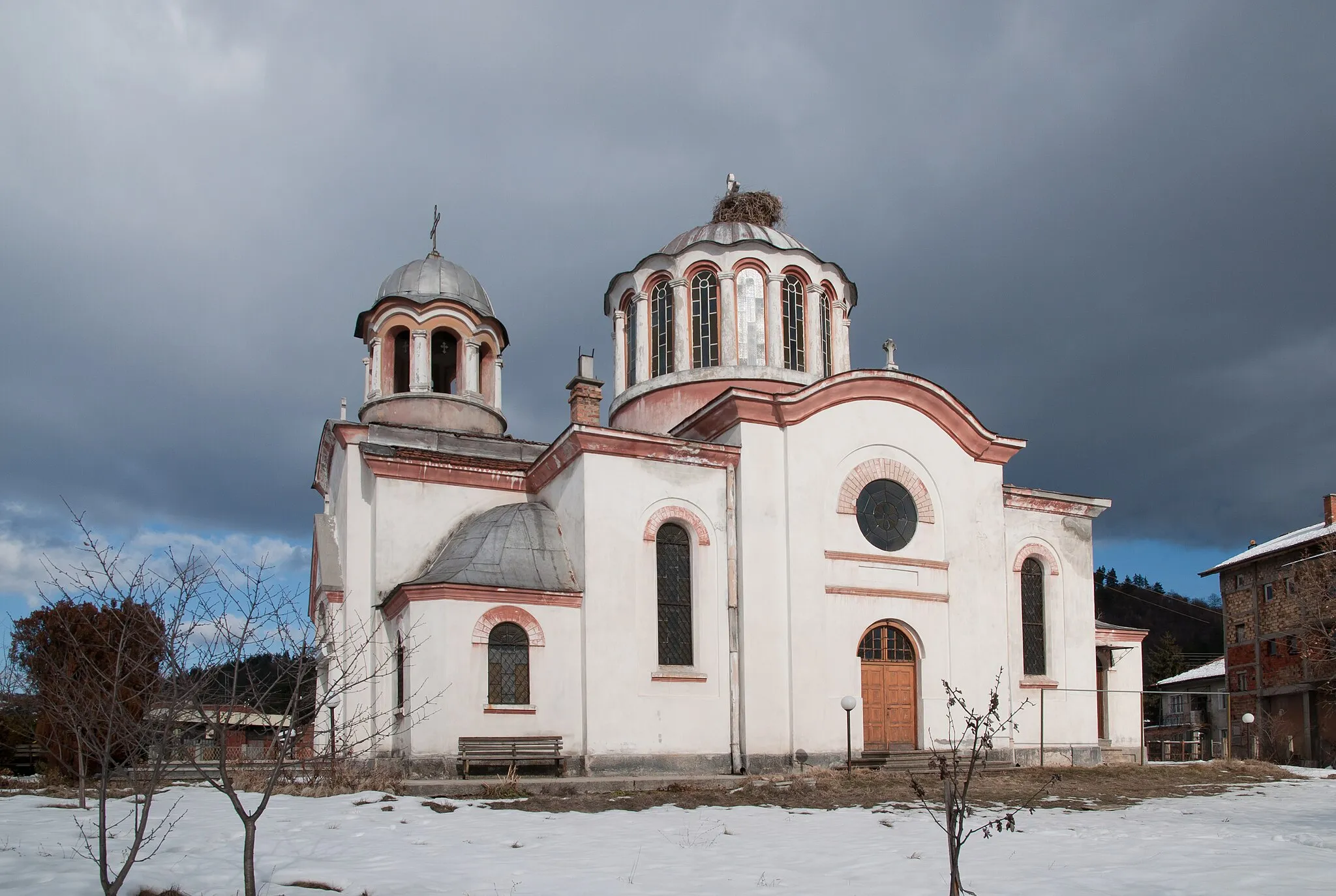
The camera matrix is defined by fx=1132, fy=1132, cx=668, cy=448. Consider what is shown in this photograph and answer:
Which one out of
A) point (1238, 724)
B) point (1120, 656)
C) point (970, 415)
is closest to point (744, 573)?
point (970, 415)

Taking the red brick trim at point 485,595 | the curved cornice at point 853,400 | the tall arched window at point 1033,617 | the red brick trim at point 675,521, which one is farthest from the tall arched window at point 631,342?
the tall arched window at point 1033,617

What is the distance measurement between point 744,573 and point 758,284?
6659 millimetres

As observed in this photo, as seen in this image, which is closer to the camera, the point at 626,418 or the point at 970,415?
the point at 970,415

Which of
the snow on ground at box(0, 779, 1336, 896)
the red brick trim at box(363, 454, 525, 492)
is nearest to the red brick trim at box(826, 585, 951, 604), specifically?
the red brick trim at box(363, 454, 525, 492)

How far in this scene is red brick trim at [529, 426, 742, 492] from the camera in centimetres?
1777

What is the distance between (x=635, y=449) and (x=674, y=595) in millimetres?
2434

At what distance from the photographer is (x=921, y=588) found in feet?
64.3

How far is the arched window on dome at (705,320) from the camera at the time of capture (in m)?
22.0

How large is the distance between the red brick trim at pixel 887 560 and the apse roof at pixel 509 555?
444 centimetres

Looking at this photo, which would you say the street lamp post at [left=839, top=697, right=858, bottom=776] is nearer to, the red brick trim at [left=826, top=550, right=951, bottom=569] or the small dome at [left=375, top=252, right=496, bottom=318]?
the red brick trim at [left=826, top=550, right=951, bottom=569]

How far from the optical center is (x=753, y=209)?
81.8 feet

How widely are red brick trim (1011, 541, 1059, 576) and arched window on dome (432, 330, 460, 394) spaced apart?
11874 millimetres

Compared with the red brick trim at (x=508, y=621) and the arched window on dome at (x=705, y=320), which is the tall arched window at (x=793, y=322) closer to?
the arched window on dome at (x=705, y=320)

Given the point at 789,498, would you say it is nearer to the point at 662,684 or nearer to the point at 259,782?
the point at 662,684
